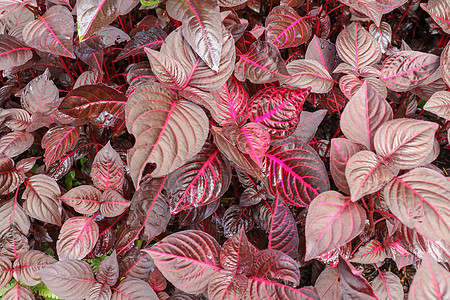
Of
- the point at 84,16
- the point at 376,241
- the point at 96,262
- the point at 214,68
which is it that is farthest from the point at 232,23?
the point at 96,262

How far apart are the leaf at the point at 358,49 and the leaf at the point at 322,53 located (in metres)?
0.06

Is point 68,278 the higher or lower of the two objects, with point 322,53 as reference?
lower

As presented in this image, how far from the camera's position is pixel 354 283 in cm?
69

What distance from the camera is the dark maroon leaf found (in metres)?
0.66

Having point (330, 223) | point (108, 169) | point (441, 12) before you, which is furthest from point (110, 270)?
point (441, 12)

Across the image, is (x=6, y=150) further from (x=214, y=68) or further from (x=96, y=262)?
(x=214, y=68)

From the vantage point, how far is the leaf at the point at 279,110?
30.7 inches

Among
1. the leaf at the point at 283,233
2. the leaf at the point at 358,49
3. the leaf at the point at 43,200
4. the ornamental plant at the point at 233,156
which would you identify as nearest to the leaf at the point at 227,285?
the ornamental plant at the point at 233,156

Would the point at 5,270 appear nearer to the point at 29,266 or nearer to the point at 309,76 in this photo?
the point at 29,266

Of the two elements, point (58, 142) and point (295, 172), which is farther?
point (58, 142)

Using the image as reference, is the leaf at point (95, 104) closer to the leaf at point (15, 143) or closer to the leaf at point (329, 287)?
the leaf at point (15, 143)

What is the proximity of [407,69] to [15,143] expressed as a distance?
128 cm

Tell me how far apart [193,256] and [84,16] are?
63cm

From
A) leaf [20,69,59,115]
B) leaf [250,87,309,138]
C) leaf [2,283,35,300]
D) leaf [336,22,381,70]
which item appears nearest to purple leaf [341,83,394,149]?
leaf [250,87,309,138]
